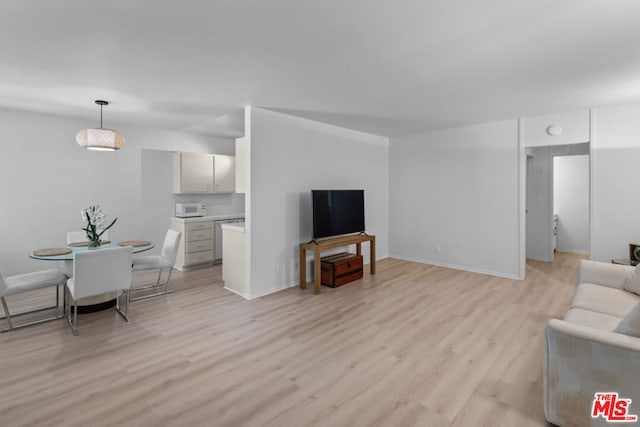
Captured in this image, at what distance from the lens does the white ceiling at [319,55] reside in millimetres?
1929

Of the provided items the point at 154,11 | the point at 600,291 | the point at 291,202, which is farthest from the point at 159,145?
the point at 600,291

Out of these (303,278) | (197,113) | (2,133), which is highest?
(197,113)

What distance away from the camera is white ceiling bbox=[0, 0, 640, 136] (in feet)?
6.33

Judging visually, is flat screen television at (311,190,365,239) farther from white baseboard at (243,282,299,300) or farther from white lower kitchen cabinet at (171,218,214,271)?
white lower kitchen cabinet at (171,218,214,271)

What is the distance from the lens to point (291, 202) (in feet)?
15.1

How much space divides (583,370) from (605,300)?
1.23m

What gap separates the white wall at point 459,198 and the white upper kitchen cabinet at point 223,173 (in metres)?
3.26

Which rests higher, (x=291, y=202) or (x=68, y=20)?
(x=68, y=20)

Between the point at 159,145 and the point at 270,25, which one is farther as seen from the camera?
the point at 159,145

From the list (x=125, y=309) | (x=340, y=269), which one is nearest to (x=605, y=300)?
(x=340, y=269)

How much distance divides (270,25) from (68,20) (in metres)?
1.28

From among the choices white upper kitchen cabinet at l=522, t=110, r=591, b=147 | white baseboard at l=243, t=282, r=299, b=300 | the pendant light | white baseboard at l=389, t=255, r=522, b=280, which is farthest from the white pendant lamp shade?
white upper kitchen cabinet at l=522, t=110, r=591, b=147

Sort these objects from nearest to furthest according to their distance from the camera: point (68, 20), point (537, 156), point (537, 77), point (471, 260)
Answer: point (68, 20) < point (537, 77) < point (471, 260) < point (537, 156)

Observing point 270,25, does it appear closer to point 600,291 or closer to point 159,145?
point 600,291
